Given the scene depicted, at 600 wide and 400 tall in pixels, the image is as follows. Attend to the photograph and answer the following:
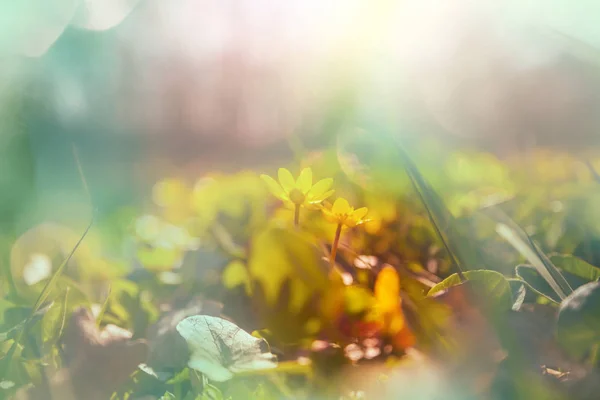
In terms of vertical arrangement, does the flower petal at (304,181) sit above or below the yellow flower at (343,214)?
above

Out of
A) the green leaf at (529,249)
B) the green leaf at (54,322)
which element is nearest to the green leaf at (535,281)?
the green leaf at (529,249)

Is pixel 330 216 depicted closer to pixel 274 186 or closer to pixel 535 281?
pixel 274 186

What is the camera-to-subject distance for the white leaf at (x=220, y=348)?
449 millimetres

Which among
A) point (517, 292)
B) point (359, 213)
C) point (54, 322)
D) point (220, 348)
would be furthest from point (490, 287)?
point (54, 322)

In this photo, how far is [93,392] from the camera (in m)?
0.46

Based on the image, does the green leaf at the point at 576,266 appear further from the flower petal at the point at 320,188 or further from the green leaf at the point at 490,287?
the flower petal at the point at 320,188

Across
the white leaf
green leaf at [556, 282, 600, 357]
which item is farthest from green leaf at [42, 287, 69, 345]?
green leaf at [556, 282, 600, 357]

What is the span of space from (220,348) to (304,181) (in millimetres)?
172

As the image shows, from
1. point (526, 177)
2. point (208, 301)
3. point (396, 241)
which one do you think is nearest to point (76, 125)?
point (208, 301)

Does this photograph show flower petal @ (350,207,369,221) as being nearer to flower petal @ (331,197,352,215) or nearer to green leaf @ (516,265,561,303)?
flower petal @ (331,197,352,215)

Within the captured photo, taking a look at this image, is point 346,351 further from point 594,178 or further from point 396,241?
point 594,178

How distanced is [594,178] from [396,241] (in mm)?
238

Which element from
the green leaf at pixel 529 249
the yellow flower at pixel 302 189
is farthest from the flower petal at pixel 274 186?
the green leaf at pixel 529 249

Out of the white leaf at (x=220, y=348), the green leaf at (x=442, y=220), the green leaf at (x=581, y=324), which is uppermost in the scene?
the green leaf at (x=442, y=220)
